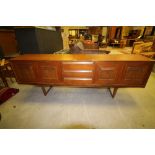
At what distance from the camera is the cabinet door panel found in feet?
4.60

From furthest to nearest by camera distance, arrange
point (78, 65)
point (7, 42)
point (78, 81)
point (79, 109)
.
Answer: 1. point (7, 42)
2. point (79, 109)
3. point (78, 81)
4. point (78, 65)

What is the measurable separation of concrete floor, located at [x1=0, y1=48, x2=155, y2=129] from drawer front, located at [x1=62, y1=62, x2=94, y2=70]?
0.74 metres

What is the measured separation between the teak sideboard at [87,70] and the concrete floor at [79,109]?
0.44 m

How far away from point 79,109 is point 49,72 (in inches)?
32.4

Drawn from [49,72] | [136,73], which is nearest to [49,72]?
[49,72]

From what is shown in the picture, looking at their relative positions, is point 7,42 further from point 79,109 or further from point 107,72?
point 107,72

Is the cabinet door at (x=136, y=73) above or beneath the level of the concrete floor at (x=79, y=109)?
above

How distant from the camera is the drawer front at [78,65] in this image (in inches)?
53.3

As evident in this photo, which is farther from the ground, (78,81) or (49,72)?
(49,72)

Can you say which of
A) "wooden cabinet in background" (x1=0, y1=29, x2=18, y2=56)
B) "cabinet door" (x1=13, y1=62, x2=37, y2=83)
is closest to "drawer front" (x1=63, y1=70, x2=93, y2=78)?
"cabinet door" (x1=13, y1=62, x2=37, y2=83)

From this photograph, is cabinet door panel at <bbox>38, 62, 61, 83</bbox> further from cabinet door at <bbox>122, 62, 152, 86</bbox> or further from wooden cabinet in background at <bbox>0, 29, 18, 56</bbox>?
wooden cabinet in background at <bbox>0, 29, 18, 56</bbox>

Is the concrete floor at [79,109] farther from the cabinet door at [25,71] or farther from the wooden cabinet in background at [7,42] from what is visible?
the wooden cabinet in background at [7,42]

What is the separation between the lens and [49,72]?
147 centimetres

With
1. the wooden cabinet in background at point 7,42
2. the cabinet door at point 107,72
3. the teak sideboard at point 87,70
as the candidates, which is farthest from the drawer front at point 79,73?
the wooden cabinet in background at point 7,42
